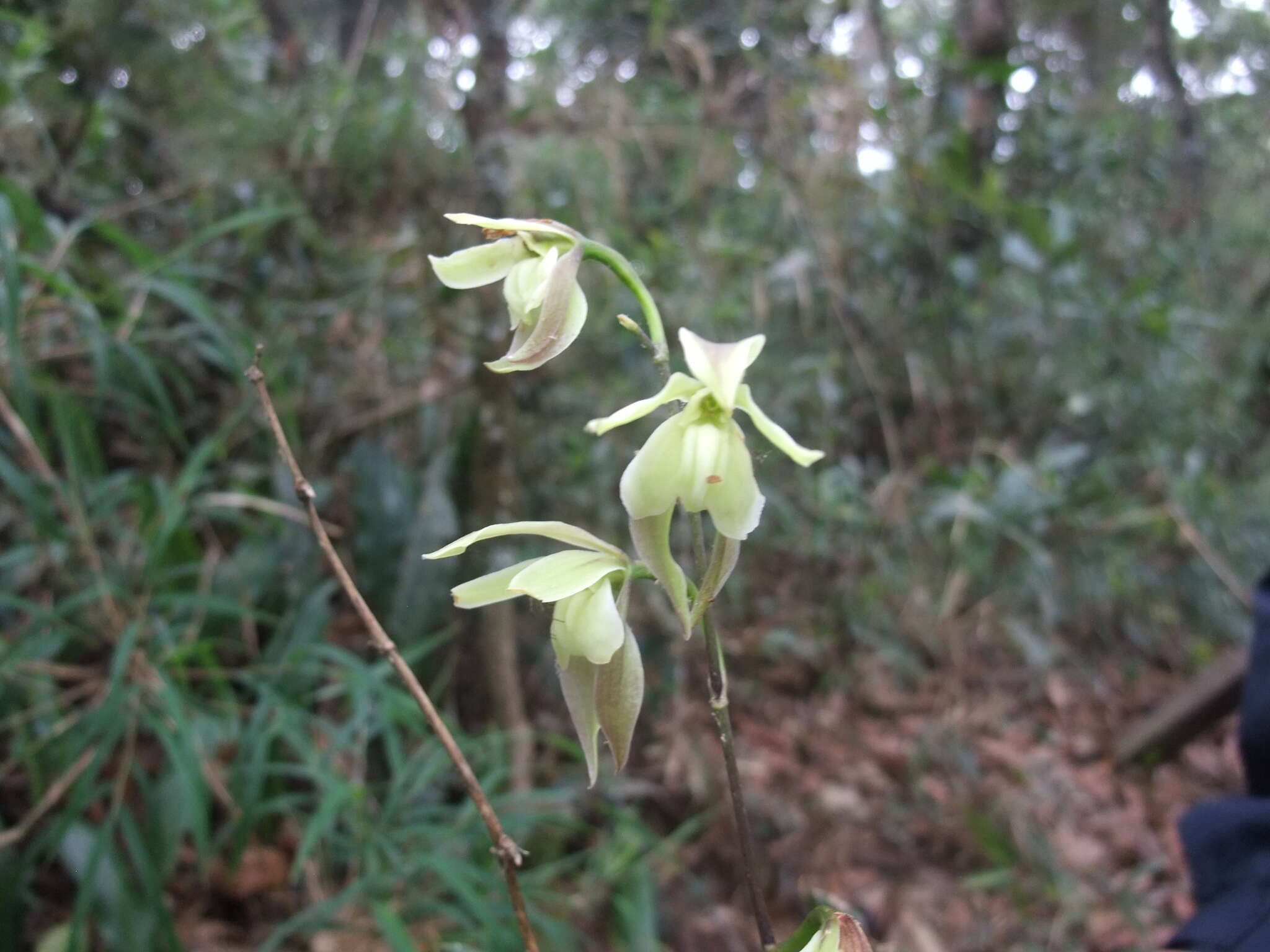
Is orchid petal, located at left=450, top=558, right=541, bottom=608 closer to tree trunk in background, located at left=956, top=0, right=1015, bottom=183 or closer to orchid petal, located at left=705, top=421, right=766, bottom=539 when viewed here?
orchid petal, located at left=705, top=421, right=766, bottom=539

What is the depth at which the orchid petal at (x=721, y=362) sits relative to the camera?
41 cm

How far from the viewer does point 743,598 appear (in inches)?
89.8

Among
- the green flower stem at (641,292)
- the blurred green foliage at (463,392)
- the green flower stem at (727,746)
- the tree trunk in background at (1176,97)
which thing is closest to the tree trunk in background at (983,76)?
the blurred green foliage at (463,392)

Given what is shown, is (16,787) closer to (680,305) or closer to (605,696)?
(605,696)

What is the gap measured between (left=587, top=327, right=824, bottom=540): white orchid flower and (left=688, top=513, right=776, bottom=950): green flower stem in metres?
0.02

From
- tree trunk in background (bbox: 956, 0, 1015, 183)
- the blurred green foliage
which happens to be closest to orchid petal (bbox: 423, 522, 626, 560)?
the blurred green foliage

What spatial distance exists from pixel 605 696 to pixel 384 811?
0.99m

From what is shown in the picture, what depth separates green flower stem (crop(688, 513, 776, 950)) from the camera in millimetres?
447

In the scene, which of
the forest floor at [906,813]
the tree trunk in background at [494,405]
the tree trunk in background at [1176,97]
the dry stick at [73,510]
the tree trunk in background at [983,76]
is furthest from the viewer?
the tree trunk in background at [1176,97]

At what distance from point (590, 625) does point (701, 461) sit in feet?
0.40

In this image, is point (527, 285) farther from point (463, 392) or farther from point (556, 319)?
point (463, 392)

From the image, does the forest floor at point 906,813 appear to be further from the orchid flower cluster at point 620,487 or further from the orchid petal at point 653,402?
the orchid petal at point 653,402

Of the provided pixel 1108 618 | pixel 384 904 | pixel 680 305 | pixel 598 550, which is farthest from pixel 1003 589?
pixel 598 550

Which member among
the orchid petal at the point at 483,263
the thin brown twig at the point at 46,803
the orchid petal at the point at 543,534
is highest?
the orchid petal at the point at 483,263
